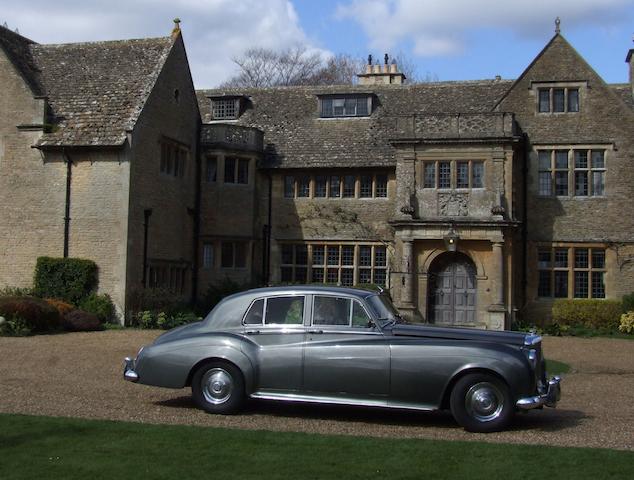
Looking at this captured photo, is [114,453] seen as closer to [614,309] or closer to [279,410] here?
[279,410]

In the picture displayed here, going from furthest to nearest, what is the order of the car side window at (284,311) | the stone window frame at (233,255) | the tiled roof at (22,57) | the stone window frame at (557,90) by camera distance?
1. the stone window frame at (233,255)
2. the stone window frame at (557,90)
3. the tiled roof at (22,57)
4. the car side window at (284,311)

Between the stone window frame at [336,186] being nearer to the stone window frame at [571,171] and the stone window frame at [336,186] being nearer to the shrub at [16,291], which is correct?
the stone window frame at [571,171]

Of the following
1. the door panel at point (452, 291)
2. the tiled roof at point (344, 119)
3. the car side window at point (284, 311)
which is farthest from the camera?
the tiled roof at point (344, 119)

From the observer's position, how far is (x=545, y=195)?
1093 inches

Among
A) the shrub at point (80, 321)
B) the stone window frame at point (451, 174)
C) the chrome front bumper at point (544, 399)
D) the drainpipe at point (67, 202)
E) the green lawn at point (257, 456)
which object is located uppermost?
the stone window frame at point (451, 174)

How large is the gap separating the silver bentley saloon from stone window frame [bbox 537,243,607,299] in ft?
59.5

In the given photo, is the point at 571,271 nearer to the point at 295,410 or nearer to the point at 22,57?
the point at 295,410

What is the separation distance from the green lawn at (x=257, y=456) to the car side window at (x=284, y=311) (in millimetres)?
1698

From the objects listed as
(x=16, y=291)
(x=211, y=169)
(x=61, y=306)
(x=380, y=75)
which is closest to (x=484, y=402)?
(x=61, y=306)

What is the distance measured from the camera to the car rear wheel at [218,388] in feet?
33.0

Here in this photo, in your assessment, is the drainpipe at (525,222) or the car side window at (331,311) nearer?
the car side window at (331,311)

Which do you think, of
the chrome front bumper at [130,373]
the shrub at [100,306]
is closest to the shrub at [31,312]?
the shrub at [100,306]

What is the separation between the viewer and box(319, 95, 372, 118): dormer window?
30.7m

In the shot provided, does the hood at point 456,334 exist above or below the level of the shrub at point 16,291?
below
